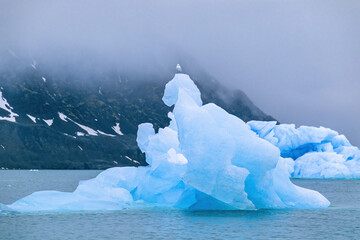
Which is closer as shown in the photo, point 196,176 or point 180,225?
point 180,225

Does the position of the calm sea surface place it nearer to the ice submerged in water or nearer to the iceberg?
the ice submerged in water

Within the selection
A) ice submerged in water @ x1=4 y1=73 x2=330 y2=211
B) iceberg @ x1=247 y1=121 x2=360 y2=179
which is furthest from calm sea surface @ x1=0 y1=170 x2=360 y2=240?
iceberg @ x1=247 y1=121 x2=360 y2=179

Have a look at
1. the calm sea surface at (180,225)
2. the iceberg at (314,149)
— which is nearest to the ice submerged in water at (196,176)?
the calm sea surface at (180,225)

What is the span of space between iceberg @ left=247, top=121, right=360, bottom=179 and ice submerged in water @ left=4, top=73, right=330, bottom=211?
1774 inches

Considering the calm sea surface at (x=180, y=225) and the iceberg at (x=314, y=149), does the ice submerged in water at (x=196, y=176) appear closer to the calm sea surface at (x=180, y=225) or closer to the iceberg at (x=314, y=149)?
the calm sea surface at (x=180, y=225)

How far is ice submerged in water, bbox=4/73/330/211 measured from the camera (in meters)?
28.5

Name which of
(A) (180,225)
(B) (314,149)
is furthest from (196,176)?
(B) (314,149)

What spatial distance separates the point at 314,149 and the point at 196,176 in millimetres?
67071

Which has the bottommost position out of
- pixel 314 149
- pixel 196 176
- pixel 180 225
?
pixel 180 225

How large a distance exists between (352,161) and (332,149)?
601 cm

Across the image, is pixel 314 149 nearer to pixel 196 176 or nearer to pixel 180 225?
pixel 196 176

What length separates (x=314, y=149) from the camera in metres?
91.8

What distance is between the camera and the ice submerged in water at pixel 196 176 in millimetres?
28453

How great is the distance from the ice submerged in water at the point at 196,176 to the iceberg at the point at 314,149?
45072 millimetres
